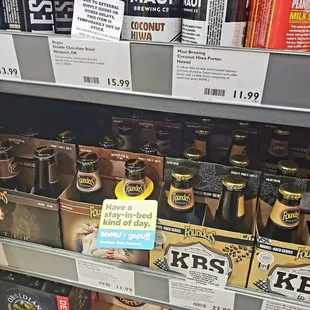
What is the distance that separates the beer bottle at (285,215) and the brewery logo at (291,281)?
73 millimetres

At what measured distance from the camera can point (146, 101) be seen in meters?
0.61

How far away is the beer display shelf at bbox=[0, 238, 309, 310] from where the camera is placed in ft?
2.40

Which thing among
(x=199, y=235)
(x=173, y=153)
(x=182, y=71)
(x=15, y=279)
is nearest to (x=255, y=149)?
(x=173, y=153)

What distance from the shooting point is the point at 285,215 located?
72 cm

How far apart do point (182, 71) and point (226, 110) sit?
94 mm

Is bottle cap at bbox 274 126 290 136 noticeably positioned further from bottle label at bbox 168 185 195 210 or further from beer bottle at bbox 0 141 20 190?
beer bottle at bbox 0 141 20 190

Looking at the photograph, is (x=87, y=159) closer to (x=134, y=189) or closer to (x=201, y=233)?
(x=134, y=189)

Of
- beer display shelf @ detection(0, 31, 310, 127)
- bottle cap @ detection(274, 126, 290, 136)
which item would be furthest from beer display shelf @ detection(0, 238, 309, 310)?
bottle cap @ detection(274, 126, 290, 136)

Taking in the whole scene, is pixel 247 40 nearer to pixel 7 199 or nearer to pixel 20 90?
pixel 20 90

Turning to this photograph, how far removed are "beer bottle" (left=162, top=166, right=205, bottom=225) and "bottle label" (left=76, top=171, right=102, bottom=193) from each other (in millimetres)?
168

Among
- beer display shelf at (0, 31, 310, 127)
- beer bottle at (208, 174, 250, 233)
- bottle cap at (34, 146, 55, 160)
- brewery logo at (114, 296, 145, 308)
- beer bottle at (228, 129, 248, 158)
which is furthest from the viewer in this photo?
brewery logo at (114, 296, 145, 308)

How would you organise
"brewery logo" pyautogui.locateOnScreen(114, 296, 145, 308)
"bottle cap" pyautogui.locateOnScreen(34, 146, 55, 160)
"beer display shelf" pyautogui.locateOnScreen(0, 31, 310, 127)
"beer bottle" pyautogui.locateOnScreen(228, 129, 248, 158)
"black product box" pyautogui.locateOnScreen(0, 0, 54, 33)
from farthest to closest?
"brewery logo" pyautogui.locateOnScreen(114, 296, 145, 308)
"beer bottle" pyautogui.locateOnScreen(228, 129, 248, 158)
"bottle cap" pyautogui.locateOnScreen(34, 146, 55, 160)
"black product box" pyautogui.locateOnScreen(0, 0, 54, 33)
"beer display shelf" pyautogui.locateOnScreen(0, 31, 310, 127)

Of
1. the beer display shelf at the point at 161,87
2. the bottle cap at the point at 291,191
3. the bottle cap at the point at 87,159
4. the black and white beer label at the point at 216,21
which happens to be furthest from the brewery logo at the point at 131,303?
the black and white beer label at the point at 216,21

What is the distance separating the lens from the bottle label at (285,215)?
72cm
